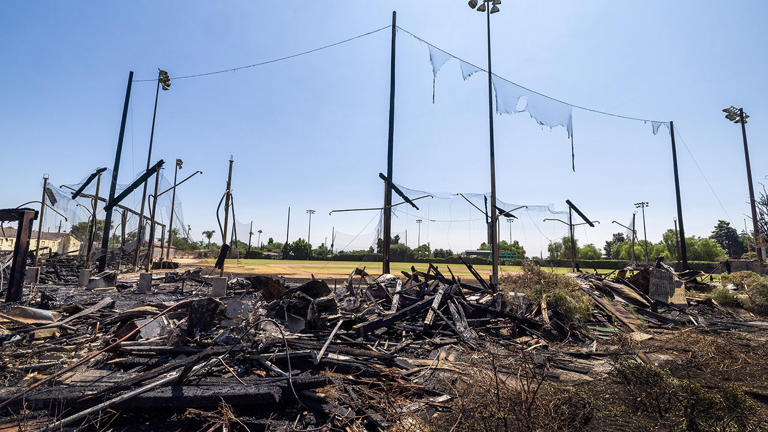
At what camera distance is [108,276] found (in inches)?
584

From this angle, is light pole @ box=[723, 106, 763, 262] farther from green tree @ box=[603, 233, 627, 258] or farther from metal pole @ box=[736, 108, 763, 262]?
green tree @ box=[603, 233, 627, 258]

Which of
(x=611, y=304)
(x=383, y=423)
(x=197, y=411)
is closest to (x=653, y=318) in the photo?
(x=611, y=304)

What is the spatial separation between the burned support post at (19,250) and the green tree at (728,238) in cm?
12004

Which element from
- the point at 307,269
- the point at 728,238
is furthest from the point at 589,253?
the point at 307,269

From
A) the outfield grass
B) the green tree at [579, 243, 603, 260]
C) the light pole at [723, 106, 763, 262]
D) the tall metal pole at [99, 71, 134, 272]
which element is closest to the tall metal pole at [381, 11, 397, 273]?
the outfield grass

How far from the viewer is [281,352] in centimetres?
532

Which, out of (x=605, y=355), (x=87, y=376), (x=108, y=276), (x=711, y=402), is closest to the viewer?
(x=711, y=402)

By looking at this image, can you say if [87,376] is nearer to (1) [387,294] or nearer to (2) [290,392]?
(2) [290,392]

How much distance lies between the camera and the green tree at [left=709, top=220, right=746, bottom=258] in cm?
8126

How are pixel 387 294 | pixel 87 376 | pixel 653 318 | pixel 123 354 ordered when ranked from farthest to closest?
pixel 653 318 < pixel 387 294 < pixel 123 354 < pixel 87 376

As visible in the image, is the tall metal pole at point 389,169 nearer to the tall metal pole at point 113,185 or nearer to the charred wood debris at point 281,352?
the charred wood debris at point 281,352

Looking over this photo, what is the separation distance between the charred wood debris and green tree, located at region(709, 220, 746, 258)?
103758 mm

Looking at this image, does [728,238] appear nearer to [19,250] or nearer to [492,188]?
[492,188]

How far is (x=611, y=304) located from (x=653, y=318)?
136 centimetres
